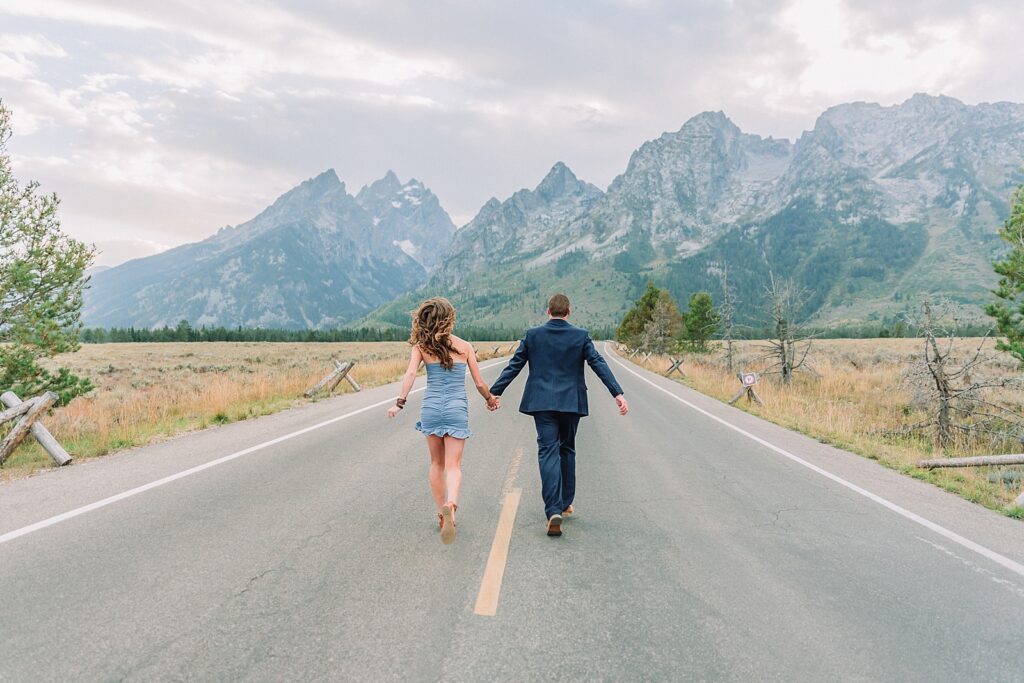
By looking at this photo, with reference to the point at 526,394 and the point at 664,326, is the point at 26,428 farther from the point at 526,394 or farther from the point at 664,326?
the point at 664,326

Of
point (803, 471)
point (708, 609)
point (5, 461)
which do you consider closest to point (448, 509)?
point (708, 609)

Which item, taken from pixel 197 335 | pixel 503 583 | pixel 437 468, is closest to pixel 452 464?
pixel 437 468

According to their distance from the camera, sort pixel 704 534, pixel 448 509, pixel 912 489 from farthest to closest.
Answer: pixel 912 489, pixel 704 534, pixel 448 509

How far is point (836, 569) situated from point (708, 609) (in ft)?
4.90

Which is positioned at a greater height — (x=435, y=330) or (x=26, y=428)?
(x=435, y=330)

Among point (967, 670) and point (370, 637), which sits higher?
point (370, 637)

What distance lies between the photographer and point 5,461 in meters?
7.46

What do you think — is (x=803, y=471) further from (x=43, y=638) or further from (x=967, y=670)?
(x=43, y=638)

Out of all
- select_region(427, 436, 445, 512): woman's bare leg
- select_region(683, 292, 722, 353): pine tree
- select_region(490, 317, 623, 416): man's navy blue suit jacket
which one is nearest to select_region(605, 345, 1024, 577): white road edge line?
select_region(490, 317, 623, 416): man's navy blue suit jacket

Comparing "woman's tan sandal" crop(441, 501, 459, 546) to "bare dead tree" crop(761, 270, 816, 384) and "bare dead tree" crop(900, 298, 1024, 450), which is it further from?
"bare dead tree" crop(761, 270, 816, 384)

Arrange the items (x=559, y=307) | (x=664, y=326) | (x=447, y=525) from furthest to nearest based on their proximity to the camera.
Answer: (x=664, y=326) → (x=559, y=307) → (x=447, y=525)

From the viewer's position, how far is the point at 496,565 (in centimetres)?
418

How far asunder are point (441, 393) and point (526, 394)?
0.78 m

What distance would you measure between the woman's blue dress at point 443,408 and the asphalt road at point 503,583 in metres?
0.93
